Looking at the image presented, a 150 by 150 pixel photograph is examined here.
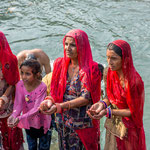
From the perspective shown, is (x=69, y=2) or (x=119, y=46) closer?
(x=119, y=46)

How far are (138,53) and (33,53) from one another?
14.3 ft

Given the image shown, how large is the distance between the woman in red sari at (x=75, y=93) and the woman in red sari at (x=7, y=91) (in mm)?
548

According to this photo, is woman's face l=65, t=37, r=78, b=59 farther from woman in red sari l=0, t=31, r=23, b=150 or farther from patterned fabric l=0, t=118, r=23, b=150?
patterned fabric l=0, t=118, r=23, b=150

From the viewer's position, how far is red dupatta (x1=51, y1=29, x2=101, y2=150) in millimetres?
2887

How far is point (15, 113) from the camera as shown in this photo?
3.05 m

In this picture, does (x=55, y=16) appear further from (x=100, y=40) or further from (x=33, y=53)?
(x=33, y=53)

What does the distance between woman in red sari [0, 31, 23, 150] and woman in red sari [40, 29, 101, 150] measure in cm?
55

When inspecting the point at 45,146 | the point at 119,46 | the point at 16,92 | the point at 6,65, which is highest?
the point at 119,46

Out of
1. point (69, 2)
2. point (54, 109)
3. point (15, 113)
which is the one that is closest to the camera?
point (54, 109)

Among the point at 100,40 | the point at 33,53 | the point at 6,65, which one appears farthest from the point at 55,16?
the point at 6,65

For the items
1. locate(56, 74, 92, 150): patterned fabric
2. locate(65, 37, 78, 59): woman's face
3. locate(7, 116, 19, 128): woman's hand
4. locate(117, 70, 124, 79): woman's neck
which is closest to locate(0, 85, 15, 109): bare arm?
locate(7, 116, 19, 128): woman's hand

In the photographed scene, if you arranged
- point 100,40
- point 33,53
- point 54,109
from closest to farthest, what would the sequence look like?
point 54,109, point 33,53, point 100,40

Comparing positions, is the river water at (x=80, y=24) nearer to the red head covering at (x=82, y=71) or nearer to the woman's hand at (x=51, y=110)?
the red head covering at (x=82, y=71)

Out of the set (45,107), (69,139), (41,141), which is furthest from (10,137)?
(45,107)
